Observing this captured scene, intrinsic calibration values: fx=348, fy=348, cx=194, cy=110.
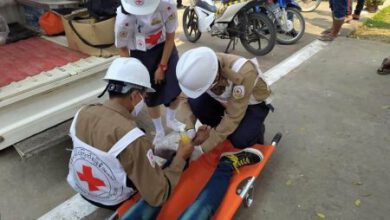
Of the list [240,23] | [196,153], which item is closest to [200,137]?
[196,153]

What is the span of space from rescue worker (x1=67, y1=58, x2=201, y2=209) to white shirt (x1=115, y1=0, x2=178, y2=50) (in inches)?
30.6

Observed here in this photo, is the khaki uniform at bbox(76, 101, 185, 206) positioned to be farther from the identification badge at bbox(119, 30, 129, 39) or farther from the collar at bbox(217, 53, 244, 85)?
the identification badge at bbox(119, 30, 129, 39)

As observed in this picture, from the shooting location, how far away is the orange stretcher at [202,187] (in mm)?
2078

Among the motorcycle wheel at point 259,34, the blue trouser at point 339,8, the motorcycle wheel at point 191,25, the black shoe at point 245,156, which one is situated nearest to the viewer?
the black shoe at point 245,156

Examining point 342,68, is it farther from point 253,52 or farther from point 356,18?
point 356,18

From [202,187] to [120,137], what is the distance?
2.74ft

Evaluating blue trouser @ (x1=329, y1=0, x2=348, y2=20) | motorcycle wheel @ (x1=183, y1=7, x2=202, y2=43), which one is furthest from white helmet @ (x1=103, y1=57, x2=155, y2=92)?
blue trouser @ (x1=329, y1=0, x2=348, y2=20)

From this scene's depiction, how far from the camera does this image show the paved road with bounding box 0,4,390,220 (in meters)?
2.41

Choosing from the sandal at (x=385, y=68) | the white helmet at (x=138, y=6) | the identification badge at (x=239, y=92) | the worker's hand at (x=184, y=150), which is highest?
the white helmet at (x=138, y=6)

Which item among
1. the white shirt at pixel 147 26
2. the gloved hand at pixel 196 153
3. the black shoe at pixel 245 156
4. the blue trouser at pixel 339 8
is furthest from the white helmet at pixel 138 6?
the blue trouser at pixel 339 8

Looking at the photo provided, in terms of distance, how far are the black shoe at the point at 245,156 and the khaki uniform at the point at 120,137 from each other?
691 millimetres

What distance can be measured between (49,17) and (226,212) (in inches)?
104

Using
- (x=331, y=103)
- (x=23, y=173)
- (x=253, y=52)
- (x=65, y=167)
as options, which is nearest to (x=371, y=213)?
(x=331, y=103)

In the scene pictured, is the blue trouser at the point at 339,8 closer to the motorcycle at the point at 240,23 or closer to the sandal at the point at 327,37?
the sandal at the point at 327,37
